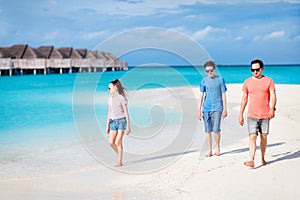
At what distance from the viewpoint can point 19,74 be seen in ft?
233

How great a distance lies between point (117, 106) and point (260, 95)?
2.40 m

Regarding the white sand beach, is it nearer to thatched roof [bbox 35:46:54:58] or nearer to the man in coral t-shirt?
the man in coral t-shirt

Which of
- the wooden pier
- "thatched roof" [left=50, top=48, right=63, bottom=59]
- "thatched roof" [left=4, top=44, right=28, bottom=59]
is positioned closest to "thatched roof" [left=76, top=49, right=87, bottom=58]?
the wooden pier

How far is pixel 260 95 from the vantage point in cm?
602

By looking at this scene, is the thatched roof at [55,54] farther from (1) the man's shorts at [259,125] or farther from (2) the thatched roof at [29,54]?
(1) the man's shorts at [259,125]

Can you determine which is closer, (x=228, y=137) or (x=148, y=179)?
(x=148, y=179)

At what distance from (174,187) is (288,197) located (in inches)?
63.2

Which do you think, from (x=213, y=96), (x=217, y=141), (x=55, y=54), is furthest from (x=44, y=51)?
(x=213, y=96)

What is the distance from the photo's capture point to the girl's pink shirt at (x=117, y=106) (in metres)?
6.85

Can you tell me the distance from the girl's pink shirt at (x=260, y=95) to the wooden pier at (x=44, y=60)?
170 feet

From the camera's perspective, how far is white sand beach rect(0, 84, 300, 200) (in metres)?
5.35

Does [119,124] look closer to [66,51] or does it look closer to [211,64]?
[211,64]

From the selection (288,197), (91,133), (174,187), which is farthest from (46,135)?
(288,197)

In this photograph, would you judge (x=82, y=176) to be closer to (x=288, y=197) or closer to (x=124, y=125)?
(x=124, y=125)
